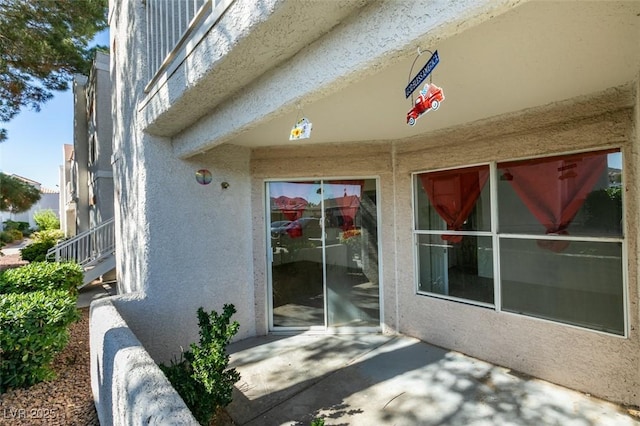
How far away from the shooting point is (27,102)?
1124 centimetres

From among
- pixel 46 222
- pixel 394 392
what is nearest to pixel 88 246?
pixel 394 392

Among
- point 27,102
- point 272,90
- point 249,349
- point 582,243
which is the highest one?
point 27,102

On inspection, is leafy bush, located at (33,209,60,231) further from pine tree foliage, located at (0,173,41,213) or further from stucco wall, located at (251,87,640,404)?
stucco wall, located at (251,87,640,404)

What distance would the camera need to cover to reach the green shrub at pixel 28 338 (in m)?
3.23

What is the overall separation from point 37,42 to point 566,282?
13673mm

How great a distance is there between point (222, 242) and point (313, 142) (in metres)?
2.20

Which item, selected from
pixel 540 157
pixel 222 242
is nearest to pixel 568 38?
pixel 540 157

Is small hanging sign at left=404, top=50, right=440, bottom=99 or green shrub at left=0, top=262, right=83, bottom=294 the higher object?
small hanging sign at left=404, top=50, right=440, bottom=99

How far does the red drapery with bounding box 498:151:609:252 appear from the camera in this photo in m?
3.75

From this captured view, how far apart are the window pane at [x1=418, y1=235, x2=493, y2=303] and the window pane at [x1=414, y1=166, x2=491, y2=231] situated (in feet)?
0.71

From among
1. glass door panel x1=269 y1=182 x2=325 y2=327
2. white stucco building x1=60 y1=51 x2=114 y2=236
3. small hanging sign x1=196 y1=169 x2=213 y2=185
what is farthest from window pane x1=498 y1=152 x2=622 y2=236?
white stucco building x1=60 y1=51 x2=114 y2=236

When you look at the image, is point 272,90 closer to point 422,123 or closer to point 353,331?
point 422,123

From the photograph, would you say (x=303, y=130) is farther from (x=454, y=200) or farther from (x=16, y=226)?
(x=16, y=226)

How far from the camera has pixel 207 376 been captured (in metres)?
3.04
